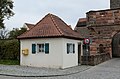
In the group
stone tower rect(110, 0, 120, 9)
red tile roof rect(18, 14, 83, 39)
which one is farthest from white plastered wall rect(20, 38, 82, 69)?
stone tower rect(110, 0, 120, 9)

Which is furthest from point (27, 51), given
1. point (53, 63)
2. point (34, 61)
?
point (53, 63)

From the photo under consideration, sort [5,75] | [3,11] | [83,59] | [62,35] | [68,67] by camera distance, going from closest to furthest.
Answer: [5,75] → [62,35] → [68,67] → [83,59] → [3,11]

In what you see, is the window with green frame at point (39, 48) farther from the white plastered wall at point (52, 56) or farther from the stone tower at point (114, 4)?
the stone tower at point (114, 4)

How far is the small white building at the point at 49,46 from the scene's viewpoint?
20.7 metres

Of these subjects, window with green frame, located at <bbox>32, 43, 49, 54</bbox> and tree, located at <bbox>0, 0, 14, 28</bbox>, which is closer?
window with green frame, located at <bbox>32, 43, 49, 54</bbox>

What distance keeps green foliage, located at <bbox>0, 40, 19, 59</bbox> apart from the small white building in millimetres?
4854

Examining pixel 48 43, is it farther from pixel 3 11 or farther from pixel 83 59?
pixel 3 11

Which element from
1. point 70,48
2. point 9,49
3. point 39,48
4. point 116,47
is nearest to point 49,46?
point 39,48

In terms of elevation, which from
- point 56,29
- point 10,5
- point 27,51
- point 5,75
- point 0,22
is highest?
point 10,5

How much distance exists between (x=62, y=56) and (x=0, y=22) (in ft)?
56.5

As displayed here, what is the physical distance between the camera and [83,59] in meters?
24.4

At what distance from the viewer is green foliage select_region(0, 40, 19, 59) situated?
27562 mm

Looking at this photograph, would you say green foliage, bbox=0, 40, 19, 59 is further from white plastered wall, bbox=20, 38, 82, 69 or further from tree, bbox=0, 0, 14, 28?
tree, bbox=0, 0, 14, 28

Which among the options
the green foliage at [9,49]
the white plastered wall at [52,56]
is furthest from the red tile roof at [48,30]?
the green foliage at [9,49]
